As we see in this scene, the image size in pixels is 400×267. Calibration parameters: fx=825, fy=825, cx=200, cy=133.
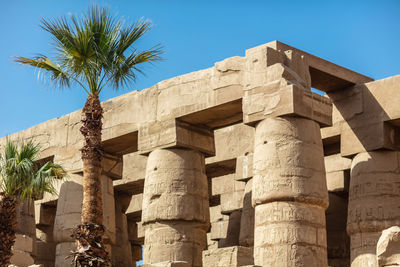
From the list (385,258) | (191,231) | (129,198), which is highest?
(129,198)

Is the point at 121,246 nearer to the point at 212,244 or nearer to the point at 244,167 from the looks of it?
the point at 212,244

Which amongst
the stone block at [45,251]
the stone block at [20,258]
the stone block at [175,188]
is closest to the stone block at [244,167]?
the stone block at [175,188]

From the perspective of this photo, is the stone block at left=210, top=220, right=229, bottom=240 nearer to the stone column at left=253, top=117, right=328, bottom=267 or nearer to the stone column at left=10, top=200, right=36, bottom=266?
the stone column at left=10, top=200, right=36, bottom=266

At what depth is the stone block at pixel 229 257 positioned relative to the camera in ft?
44.5

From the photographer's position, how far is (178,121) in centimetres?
1678

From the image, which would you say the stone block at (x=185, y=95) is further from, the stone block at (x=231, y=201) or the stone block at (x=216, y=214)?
the stone block at (x=216, y=214)

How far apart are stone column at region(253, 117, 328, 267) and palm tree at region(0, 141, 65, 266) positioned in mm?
5581

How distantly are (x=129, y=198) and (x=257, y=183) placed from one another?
899cm

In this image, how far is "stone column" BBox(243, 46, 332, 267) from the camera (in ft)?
44.7

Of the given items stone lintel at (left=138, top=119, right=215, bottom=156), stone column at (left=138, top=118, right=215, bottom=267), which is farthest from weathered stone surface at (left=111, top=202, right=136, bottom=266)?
stone lintel at (left=138, top=119, right=215, bottom=156)

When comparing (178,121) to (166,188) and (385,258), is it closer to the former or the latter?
(166,188)

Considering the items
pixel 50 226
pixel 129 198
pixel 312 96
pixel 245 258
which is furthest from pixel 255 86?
pixel 50 226

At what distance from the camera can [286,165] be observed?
13.9 m

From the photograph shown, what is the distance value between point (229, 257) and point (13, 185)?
19.2 ft
